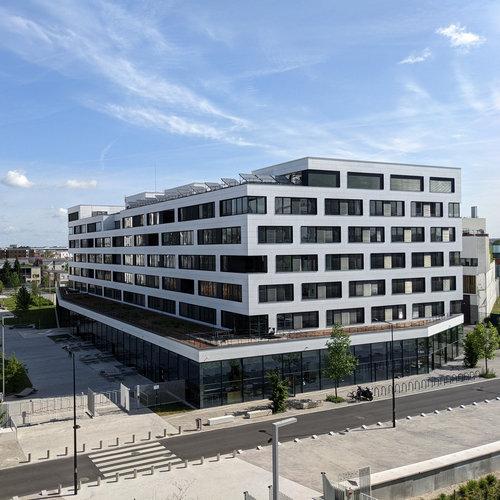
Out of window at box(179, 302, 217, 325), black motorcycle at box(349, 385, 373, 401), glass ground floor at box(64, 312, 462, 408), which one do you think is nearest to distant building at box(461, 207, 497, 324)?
glass ground floor at box(64, 312, 462, 408)

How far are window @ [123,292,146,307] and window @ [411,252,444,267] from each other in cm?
3977

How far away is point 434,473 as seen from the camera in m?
30.7

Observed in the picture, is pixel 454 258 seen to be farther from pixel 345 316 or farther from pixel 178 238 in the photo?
pixel 178 238

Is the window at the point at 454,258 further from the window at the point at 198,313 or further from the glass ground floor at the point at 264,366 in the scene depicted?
the window at the point at 198,313

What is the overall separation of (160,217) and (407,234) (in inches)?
1308

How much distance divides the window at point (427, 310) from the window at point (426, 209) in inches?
426

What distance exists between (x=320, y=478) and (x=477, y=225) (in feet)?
318

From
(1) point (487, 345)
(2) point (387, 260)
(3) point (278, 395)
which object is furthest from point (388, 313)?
(3) point (278, 395)

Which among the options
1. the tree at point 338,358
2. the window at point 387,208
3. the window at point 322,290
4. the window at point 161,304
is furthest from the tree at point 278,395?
the window at point 161,304

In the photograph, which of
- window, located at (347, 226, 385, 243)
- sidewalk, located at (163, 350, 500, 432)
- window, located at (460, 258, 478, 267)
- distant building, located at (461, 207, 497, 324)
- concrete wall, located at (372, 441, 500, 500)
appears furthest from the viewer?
window, located at (460, 258, 478, 267)

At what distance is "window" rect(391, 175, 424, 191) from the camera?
205 ft

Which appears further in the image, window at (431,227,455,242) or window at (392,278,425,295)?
window at (431,227,455,242)

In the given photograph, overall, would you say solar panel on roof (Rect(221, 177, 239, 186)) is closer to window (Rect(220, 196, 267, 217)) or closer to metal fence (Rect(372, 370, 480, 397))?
window (Rect(220, 196, 267, 217))

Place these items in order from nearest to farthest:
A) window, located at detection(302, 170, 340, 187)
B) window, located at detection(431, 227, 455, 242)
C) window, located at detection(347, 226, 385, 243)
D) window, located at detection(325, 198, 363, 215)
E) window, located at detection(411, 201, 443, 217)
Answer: window, located at detection(302, 170, 340, 187) < window, located at detection(325, 198, 363, 215) < window, located at detection(347, 226, 385, 243) < window, located at detection(411, 201, 443, 217) < window, located at detection(431, 227, 455, 242)
